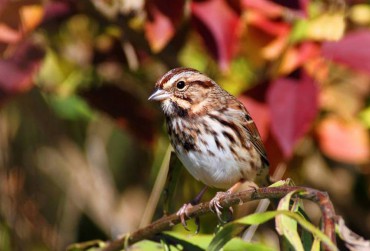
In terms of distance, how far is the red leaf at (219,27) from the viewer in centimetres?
199

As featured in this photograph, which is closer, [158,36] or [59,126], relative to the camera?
[158,36]

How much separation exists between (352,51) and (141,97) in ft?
3.04

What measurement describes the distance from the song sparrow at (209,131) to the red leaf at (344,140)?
0.38m

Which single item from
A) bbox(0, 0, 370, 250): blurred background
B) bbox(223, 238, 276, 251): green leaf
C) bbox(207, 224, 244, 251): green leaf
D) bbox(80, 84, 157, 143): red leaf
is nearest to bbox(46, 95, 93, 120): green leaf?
bbox(0, 0, 370, 250): blurred background

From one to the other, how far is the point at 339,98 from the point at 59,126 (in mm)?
973

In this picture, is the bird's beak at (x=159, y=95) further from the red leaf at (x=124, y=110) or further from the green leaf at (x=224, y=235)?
the green leaf at (x=224, y=235)

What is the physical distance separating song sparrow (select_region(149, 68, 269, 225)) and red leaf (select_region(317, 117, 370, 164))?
0.38 meters

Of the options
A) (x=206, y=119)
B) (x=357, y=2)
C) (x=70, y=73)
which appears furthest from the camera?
(x=70, y=73)

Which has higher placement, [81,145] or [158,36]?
[158,36]

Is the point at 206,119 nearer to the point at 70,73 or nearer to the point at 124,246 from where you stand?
the point at 124,246

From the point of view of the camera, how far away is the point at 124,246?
1.66 metres

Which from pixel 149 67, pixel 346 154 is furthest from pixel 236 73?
pixel 346 154

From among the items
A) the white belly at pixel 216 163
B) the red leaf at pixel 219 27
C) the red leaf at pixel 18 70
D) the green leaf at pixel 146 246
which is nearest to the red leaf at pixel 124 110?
the red leaf at pixel 18 70

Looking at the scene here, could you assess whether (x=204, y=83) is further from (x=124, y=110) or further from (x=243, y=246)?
(x=243, y=246)
